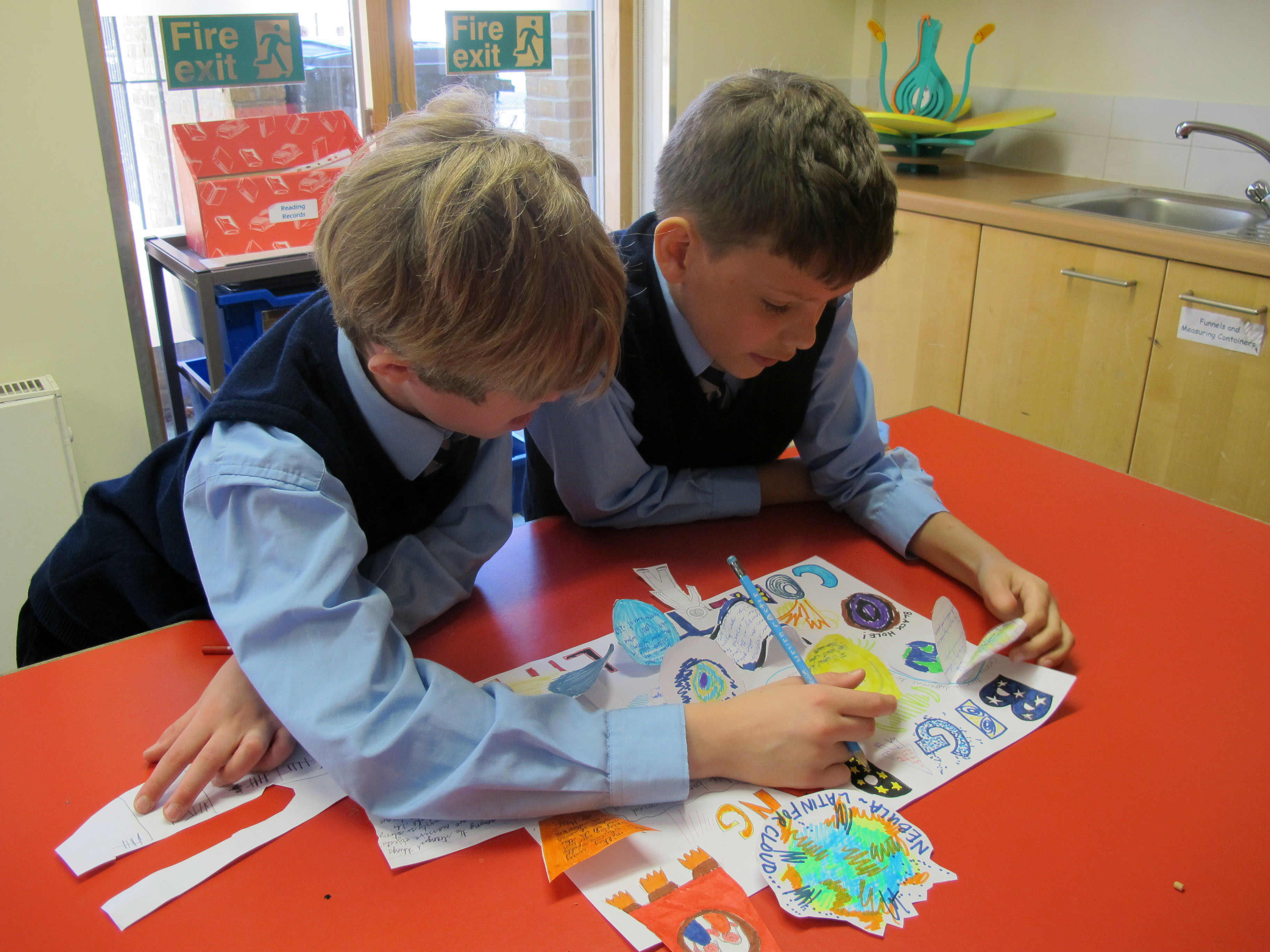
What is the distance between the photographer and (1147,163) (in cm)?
246

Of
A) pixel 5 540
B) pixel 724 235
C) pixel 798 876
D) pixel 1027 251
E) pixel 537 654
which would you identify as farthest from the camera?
pixel 1027 251

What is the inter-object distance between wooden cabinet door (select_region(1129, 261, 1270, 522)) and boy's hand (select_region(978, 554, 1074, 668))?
125 centimetres

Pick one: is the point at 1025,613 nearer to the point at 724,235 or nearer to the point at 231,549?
the point at 724,235

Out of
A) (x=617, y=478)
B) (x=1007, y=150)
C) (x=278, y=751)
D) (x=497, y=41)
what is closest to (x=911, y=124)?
(x=1007, y=150)

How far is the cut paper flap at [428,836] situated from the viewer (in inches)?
24.5

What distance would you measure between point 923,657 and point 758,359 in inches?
14.4

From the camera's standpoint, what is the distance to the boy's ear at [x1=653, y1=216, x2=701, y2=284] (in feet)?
3.15

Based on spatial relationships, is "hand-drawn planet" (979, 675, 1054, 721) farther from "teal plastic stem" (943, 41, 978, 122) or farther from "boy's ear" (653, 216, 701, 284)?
"teal plastic stem" (943, 41, 978, 122)

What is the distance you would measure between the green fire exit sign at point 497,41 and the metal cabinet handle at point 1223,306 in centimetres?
178

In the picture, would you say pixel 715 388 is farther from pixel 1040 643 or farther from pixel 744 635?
pixel 1040 643

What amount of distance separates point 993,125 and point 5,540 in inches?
102

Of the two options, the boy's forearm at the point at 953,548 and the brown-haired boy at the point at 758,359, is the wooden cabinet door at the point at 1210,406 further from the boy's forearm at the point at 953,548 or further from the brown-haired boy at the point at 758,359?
the boy's forearm at the point at 953,548

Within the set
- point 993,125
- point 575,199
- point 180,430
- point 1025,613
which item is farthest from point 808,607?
point 993,125

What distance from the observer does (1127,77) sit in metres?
2.45
